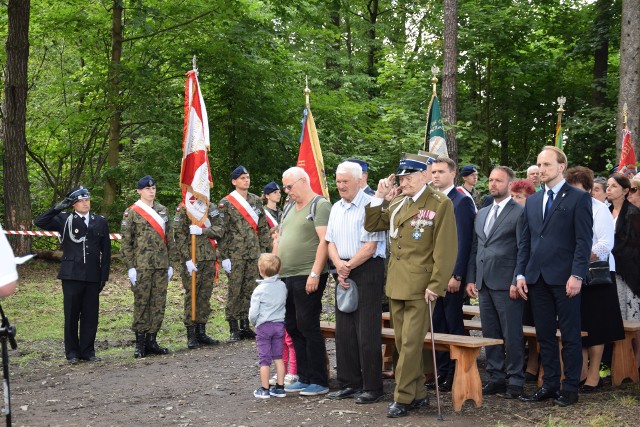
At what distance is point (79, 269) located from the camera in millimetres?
9633

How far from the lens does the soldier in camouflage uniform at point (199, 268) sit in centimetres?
1042

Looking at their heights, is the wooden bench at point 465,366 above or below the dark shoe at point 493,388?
above

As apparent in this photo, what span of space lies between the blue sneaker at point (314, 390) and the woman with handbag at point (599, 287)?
2449 mm

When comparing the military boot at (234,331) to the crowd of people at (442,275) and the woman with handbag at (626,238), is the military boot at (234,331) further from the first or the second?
the woman with handbag at (626,238)

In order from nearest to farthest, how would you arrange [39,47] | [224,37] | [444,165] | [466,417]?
[466,417] → [444,165] → [224,37] → [39,47]

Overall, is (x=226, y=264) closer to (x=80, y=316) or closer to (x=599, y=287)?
(x=80, y=316)

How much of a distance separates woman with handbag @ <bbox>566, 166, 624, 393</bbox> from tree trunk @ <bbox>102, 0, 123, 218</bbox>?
1291cm

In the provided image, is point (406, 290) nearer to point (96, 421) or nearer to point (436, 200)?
point (436, 200)

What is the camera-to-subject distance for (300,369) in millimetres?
7785

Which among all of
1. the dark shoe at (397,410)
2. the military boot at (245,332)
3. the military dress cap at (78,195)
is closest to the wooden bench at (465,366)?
the dark shoe at (397,410)

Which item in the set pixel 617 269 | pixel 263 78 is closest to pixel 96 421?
pixel 617 269

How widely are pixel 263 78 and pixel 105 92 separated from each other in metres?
3.62

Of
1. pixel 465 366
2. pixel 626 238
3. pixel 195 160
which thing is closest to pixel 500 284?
pixel 465 366

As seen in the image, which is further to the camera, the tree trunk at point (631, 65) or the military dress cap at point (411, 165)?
the tree trunk at point (631, 65)
